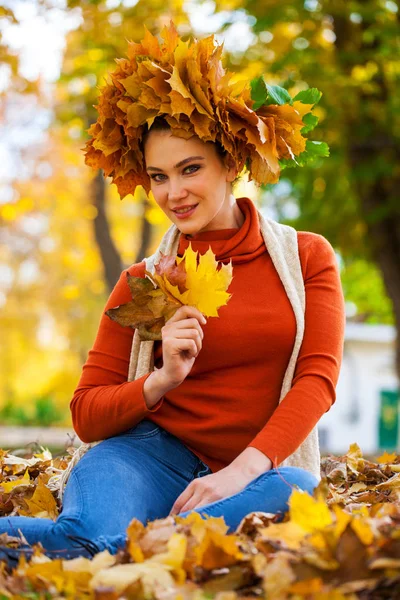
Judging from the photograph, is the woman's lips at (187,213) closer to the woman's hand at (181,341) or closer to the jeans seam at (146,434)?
the woman's hand at (181,341)

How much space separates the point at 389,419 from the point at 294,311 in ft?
69.8

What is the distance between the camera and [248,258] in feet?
10.3

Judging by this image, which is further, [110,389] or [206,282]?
[110,389]

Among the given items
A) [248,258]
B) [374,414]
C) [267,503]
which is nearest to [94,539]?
[267,503]

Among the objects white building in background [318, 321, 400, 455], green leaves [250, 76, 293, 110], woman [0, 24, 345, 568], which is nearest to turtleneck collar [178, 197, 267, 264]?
woman [0, 24, 345, 568]

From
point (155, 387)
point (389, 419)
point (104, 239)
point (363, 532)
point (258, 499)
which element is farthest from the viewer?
point (389, 419)

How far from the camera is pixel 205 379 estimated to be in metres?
3.02

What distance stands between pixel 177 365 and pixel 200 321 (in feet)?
0.51

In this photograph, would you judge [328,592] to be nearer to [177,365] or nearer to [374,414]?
[177,365]

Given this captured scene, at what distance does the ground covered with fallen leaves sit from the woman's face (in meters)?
1.10

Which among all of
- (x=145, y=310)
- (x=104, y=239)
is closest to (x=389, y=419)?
(x=104, y=239)

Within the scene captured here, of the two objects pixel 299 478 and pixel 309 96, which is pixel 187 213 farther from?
pixel 299 478

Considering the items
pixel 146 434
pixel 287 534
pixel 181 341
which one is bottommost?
pixel 287 534

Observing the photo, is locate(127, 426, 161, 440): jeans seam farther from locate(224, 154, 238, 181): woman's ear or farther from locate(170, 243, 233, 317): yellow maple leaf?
locate(224, 154, 238, 181): woman's ear
